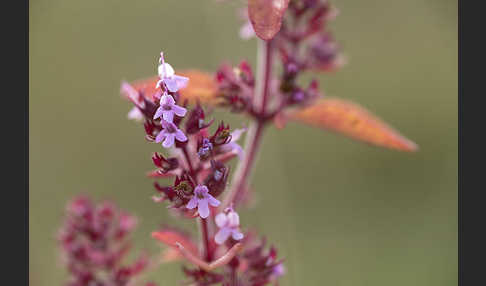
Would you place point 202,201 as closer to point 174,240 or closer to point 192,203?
point 192,203

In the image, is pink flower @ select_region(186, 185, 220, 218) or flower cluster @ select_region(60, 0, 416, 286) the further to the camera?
flower cluster @ select_region(60, 0, 416, 286)

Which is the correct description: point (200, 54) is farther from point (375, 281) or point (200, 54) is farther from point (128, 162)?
point (375, 281)

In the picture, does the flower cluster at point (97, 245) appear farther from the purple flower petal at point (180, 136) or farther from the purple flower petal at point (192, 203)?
the purple flower petal at point (180, 136)

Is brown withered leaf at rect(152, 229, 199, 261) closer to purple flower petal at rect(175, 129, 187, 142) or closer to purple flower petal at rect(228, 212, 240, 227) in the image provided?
purple flower petal at rect(228, 212, 240, 227)

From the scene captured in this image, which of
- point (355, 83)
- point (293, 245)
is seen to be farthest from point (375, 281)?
point (355, 83)

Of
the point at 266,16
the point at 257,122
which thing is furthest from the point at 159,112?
the point at 257,122

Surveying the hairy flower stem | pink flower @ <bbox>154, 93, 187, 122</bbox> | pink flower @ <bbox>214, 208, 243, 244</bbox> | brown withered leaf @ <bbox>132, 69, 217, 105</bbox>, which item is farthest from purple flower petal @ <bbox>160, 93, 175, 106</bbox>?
the hairy flower stem

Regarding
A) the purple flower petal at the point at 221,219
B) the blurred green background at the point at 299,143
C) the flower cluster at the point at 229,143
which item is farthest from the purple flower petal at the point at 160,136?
the blurred green background at the point at 299,143
